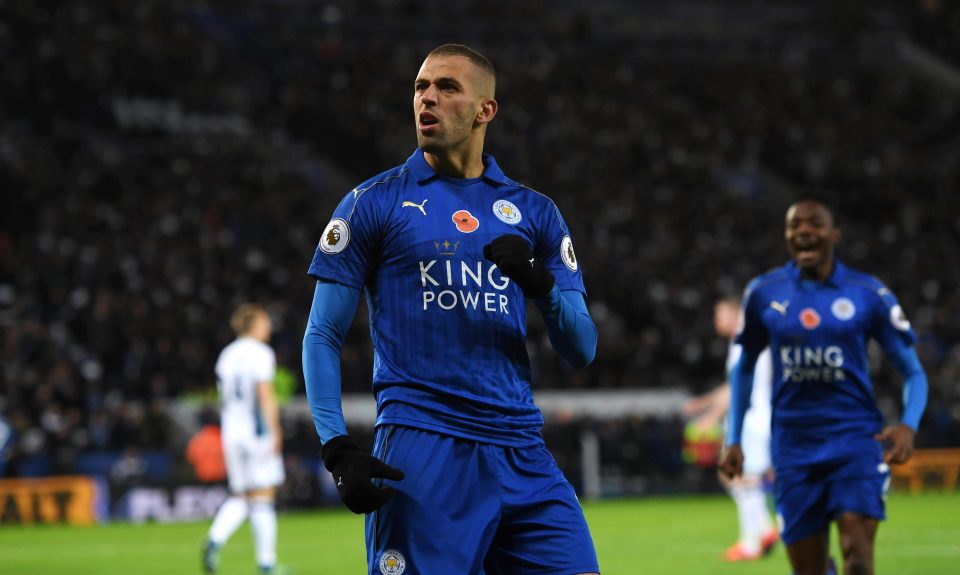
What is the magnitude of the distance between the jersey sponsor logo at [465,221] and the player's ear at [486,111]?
0.31 m

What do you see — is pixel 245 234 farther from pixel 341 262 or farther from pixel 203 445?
pixel 341 262

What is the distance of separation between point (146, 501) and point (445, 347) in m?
16.6

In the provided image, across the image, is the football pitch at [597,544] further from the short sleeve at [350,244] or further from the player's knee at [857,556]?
the short sleeve at [350,244]

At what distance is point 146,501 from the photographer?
19703 millimetres

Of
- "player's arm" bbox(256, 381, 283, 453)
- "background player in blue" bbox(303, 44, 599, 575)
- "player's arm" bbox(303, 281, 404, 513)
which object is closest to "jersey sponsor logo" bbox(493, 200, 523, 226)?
"background player in blue" bbox(303, 44, 599, 575)

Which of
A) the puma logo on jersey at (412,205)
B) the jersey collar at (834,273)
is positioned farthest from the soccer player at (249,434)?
the puma logo on jersey at (412,205)

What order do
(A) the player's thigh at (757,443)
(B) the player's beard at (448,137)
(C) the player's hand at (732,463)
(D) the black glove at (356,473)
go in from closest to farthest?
1. (D) the black glove at (356,473)
2. (B) the player's beard at (448,137)
3. (C) the player's hand at (732,463)
4. (A) the player's thigh at (757,443)

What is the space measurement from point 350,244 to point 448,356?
43 cm

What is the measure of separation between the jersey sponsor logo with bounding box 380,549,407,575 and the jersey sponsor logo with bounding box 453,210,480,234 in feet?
3.09

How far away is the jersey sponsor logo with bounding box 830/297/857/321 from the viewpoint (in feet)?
22.8

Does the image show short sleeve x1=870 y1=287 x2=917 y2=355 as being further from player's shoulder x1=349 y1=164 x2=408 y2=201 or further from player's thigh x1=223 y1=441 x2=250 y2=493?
player's thigh x1=223 y1=441 x2=250 y2=493

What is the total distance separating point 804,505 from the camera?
6820mm

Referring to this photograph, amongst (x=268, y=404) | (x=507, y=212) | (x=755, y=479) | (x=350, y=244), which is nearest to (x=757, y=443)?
(x=755, y=479)

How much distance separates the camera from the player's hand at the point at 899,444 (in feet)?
21.4
